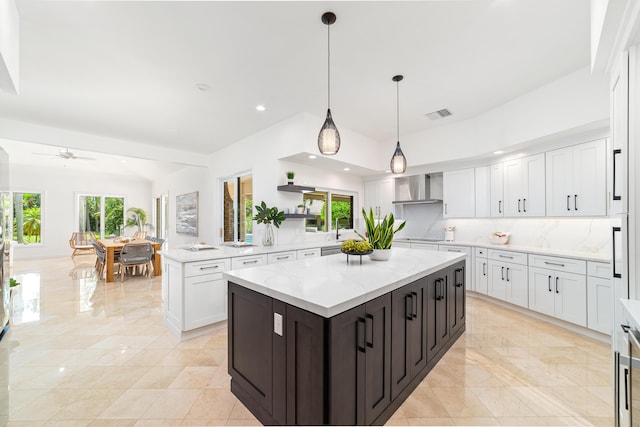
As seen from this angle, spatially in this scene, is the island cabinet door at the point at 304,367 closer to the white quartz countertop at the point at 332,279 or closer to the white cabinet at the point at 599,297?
the white quartz countertop at the point at 332,279

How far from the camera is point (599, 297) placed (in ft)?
9.41

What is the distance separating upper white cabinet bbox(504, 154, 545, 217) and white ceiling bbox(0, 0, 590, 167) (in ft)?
3.20

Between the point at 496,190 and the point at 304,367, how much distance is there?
423 centimetres

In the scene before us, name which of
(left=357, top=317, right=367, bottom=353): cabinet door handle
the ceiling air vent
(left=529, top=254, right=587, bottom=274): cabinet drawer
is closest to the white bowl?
(left=529, top=254, right=587, bottom=274): cabinet drawer

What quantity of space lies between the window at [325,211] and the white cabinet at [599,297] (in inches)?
146

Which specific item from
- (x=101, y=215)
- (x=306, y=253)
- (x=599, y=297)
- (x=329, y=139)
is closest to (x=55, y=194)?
(x=101, y=215)

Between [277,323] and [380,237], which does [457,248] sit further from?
[277,323]

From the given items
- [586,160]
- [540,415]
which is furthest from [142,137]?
[586,160]

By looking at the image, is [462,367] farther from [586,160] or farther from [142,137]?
[142,137]

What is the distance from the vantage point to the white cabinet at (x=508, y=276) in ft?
11.9

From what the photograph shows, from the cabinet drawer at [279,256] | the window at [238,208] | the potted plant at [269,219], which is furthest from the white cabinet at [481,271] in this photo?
the window at [238,208]

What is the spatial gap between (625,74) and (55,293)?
733 centimetres

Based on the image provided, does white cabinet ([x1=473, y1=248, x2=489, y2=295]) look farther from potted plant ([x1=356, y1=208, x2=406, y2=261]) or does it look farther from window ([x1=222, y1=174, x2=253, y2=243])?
window ([x1=222, y1=174, x2=253, y2=243])

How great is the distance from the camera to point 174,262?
9.87ft
